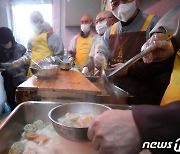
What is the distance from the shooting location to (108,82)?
36.8 inches

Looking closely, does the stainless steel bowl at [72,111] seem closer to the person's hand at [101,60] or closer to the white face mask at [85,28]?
the person's hand at [101,60]

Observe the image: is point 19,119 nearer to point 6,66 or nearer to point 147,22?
point 147,22

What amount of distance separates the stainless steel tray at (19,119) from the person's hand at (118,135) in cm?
43

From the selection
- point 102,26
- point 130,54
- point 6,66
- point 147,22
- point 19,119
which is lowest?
point 6,66

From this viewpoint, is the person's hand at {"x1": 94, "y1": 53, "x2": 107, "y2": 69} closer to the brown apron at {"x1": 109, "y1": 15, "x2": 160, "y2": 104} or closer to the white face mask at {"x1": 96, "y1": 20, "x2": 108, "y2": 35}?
the brown apron at {"x1": 109, "y1": 15, "x2": 160, "y2": 104}

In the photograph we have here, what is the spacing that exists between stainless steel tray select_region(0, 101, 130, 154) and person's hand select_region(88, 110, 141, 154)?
0.43 meters

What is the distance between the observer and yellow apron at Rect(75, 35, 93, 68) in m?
2.93

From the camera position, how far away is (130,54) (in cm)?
134

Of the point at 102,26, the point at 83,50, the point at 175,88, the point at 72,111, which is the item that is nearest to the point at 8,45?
the point at 83,50

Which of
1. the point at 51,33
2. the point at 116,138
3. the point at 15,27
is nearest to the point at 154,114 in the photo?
the point at 116,138

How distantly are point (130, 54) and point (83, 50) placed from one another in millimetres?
1679

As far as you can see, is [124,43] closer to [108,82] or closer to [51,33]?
[108,82]

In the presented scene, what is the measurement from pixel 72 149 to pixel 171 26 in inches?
28.4

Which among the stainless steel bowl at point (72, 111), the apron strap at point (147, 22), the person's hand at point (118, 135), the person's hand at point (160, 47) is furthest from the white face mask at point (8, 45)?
the person's hand at point (118, 135)
